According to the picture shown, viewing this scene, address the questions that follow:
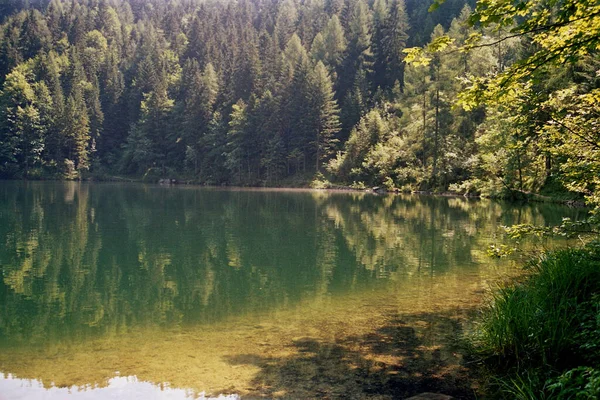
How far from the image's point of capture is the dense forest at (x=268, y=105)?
58438 mm

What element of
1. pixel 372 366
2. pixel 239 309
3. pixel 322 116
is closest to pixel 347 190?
pixel 322 116

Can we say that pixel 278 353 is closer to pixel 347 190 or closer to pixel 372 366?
pixel 372 366

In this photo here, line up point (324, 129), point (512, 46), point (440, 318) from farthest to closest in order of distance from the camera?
point (324, 129)
point (512, 46)
point (440, 318)

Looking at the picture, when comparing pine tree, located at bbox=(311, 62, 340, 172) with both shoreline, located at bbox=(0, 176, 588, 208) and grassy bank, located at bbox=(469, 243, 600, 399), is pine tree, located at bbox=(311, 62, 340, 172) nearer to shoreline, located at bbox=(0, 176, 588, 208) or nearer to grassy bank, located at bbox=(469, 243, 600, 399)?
shoreline, located at bbox=(0, 176, 588, 208)

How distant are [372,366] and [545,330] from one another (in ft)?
8.11

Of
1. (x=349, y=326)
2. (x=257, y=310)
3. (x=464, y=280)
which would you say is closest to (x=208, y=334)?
(x=257, y=310)

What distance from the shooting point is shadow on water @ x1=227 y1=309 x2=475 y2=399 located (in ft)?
21.5

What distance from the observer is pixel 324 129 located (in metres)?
79.8

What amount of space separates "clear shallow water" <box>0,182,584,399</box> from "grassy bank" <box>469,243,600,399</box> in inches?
22.4

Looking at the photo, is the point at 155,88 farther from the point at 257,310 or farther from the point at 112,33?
the point at 257,310

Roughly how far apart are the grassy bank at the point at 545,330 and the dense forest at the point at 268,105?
3393cm

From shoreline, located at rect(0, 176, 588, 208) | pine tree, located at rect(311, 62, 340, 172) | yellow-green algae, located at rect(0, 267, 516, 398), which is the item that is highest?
pine tree, located at rect(311, 62, 340, 172)

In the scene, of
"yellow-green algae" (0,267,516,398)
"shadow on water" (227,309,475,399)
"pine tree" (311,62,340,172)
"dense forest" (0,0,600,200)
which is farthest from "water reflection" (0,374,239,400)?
"pine tree" (311,62,340,172)

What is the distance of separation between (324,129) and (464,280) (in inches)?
2664
